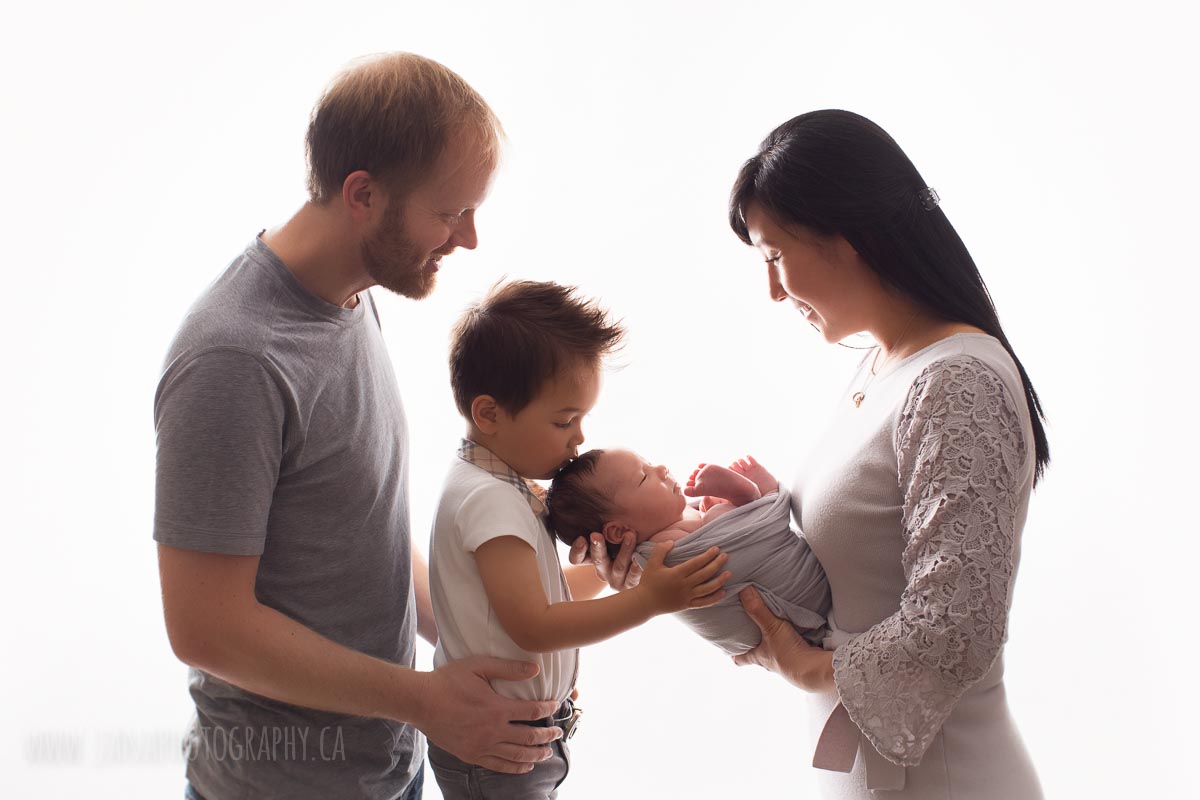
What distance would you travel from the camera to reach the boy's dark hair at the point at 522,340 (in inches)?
60.0

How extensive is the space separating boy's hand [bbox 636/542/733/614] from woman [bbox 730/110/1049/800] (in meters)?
0.08

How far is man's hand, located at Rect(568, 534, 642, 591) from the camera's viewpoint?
159cm

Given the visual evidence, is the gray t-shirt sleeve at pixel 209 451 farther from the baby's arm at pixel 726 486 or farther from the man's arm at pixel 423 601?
the baby's arm at pixel 726 486

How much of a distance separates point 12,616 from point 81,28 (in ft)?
5.72

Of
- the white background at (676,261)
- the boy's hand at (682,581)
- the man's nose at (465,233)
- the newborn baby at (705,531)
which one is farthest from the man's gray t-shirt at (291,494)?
the white background at (676,261)

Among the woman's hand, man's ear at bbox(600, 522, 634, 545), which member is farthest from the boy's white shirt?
the woman's hand

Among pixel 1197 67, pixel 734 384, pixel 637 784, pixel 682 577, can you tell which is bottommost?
pixel 637 784

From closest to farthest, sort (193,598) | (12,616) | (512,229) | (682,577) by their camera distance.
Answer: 1. (193,598)
2. (682,577)
3. (512,229)
4. (12,616)

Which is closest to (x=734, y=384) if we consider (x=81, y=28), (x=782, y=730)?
(x=782, y=730)

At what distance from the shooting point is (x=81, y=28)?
2.73 metres

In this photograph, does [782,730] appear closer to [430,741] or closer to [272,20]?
[430,741]

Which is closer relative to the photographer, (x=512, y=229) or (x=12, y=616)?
(x=512, y=229)

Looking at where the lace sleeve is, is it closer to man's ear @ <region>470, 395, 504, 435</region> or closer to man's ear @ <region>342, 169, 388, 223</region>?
man's ear @ <region>470, 395, 504, 435</region>

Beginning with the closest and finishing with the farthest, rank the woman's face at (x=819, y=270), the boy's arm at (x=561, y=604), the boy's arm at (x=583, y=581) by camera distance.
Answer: the boy's arm at (x=561, y=604)
the woman's face at (x=819, y=270)
the boy's arm at (x=583, y=581)
